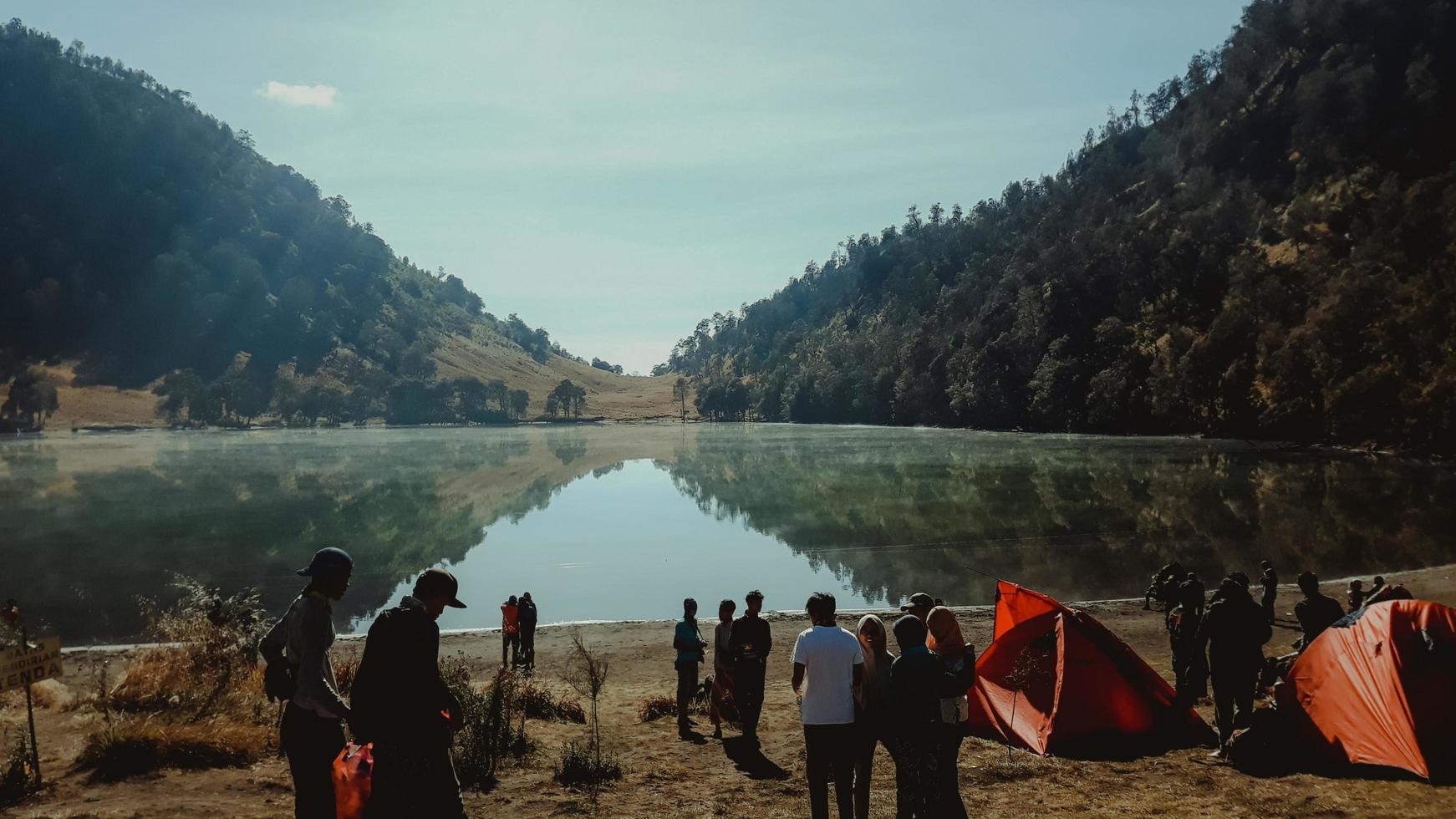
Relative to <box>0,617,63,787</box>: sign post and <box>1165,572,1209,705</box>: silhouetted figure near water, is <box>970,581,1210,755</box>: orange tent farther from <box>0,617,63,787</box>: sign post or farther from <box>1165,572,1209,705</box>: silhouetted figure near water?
<box>0,617,63,787</box>: sign post

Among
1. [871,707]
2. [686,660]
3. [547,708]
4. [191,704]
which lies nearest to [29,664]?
[191,704]

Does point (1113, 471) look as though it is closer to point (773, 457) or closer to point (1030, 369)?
point (773, 457)

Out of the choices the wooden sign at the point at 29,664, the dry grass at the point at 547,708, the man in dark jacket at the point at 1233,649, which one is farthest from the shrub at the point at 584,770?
the man in dark jacket at the point at 1233,649

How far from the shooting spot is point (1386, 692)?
7.33 metres

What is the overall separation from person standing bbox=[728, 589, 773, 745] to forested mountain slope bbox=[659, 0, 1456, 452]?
191ft

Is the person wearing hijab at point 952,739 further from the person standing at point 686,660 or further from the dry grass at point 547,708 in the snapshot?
the dry grass at point 547,708

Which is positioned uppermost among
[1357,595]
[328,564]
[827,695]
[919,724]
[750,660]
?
[328,564]

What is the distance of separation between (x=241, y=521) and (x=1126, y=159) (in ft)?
544

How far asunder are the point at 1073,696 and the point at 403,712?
645 cm

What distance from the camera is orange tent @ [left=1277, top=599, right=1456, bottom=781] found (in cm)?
702

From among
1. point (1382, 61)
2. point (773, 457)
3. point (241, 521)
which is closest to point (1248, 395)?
point (773, 457)

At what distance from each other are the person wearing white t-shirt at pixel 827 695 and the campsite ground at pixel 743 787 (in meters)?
1.09

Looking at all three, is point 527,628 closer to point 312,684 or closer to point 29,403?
point 312,684

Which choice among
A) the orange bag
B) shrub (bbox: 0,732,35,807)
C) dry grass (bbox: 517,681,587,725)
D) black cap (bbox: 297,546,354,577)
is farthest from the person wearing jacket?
shrub (bbox: 0,732,35,807)
